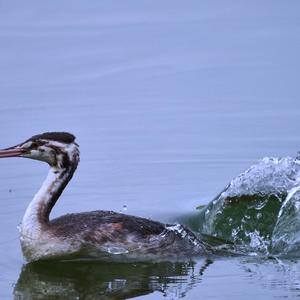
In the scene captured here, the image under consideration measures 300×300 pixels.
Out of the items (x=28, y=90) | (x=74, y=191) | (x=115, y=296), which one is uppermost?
(x=28, y=90)

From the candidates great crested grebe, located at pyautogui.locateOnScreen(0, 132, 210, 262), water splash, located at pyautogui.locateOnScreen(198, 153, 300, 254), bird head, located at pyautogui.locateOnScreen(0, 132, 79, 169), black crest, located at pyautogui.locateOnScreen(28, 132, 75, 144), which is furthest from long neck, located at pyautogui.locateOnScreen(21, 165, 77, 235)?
water splash, located at pyautogui.locateOnScreen(198, 153, 300, 254)

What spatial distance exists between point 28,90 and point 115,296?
20.4 feet

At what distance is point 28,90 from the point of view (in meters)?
16.8

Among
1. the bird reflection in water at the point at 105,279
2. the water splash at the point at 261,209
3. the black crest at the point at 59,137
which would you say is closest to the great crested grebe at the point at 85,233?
the black crest at the point at 59,137

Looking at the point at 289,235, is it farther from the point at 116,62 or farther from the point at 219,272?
the point at 116,62

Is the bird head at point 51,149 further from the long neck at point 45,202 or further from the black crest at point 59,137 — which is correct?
the long neck at point 45,202

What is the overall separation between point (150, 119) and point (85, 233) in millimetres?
4141

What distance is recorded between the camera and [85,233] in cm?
1188

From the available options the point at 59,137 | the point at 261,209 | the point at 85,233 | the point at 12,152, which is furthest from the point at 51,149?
the point at 261,209

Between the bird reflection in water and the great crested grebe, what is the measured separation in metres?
0.11

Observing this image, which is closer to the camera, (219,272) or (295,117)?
(219,272)

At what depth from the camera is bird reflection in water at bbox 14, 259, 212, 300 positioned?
11086 millimetres

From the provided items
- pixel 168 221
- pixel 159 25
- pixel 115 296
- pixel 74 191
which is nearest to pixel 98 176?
pixel 74 191

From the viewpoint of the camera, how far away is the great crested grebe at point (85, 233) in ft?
39.0
